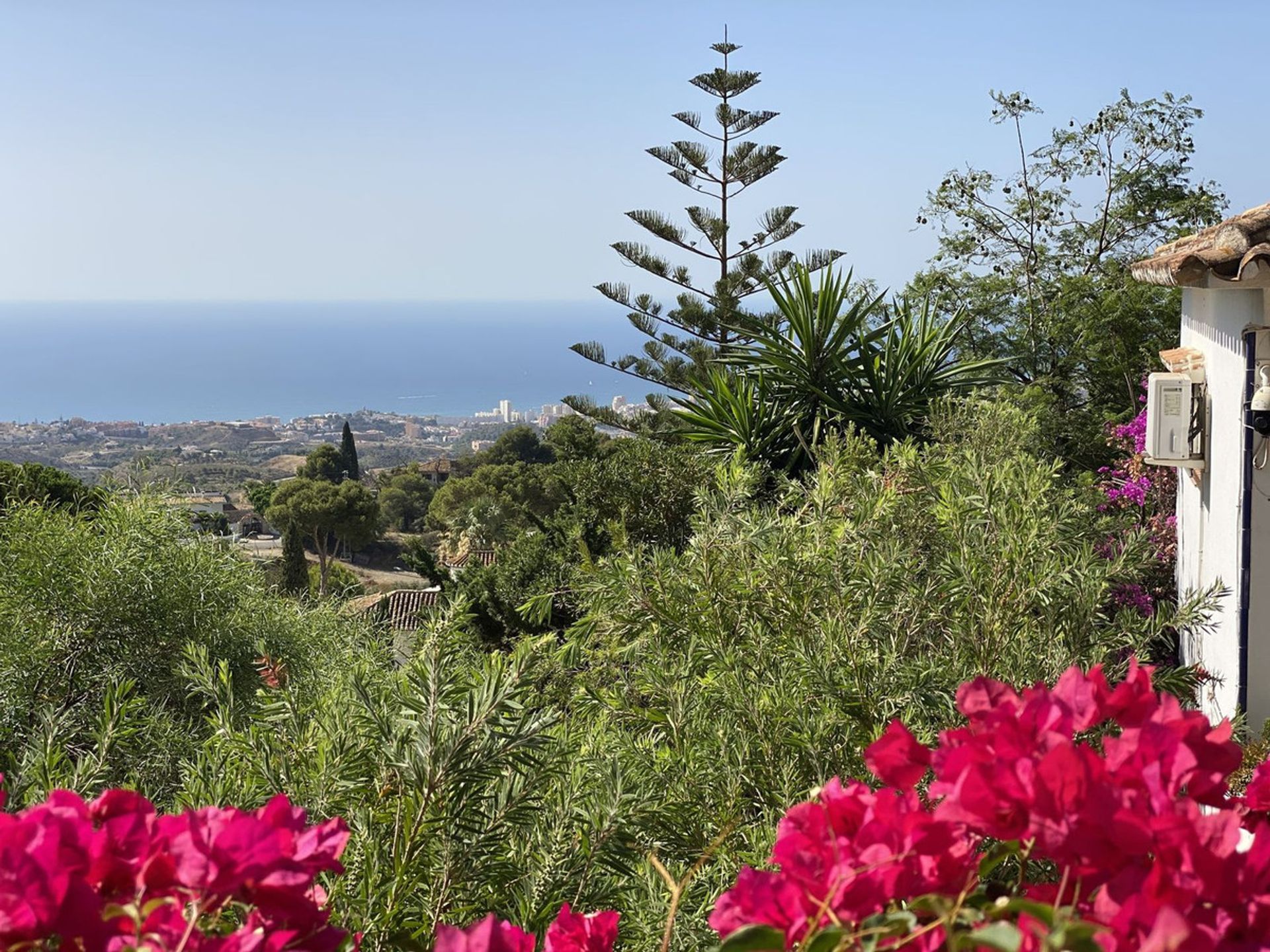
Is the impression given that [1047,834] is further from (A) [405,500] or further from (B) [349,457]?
(B) [349,457]

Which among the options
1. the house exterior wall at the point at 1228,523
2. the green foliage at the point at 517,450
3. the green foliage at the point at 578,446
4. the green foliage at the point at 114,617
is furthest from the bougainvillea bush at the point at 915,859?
the green foliage at the point at 517,450

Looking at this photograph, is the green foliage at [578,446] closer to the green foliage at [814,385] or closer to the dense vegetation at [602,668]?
the green foliage at [814,385]

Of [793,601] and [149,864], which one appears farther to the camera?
[793,601]

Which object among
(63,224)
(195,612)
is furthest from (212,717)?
(63,224)

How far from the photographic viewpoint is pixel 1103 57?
69.9ft

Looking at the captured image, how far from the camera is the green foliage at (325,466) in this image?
162 feet

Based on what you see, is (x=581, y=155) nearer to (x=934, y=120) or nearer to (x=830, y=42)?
(x=934, y=120)

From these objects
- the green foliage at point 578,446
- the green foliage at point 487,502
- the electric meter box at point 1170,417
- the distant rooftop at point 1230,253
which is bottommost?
the green foliage at point 487,502

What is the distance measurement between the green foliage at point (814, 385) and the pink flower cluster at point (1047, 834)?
24.0 ft

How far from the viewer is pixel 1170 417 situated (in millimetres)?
5688

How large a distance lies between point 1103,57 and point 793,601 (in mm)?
22163

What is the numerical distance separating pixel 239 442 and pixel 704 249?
2969 inches

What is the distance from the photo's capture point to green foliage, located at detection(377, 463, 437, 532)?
49.6 meters

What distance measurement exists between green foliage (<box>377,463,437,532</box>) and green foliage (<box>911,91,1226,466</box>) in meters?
35.9
